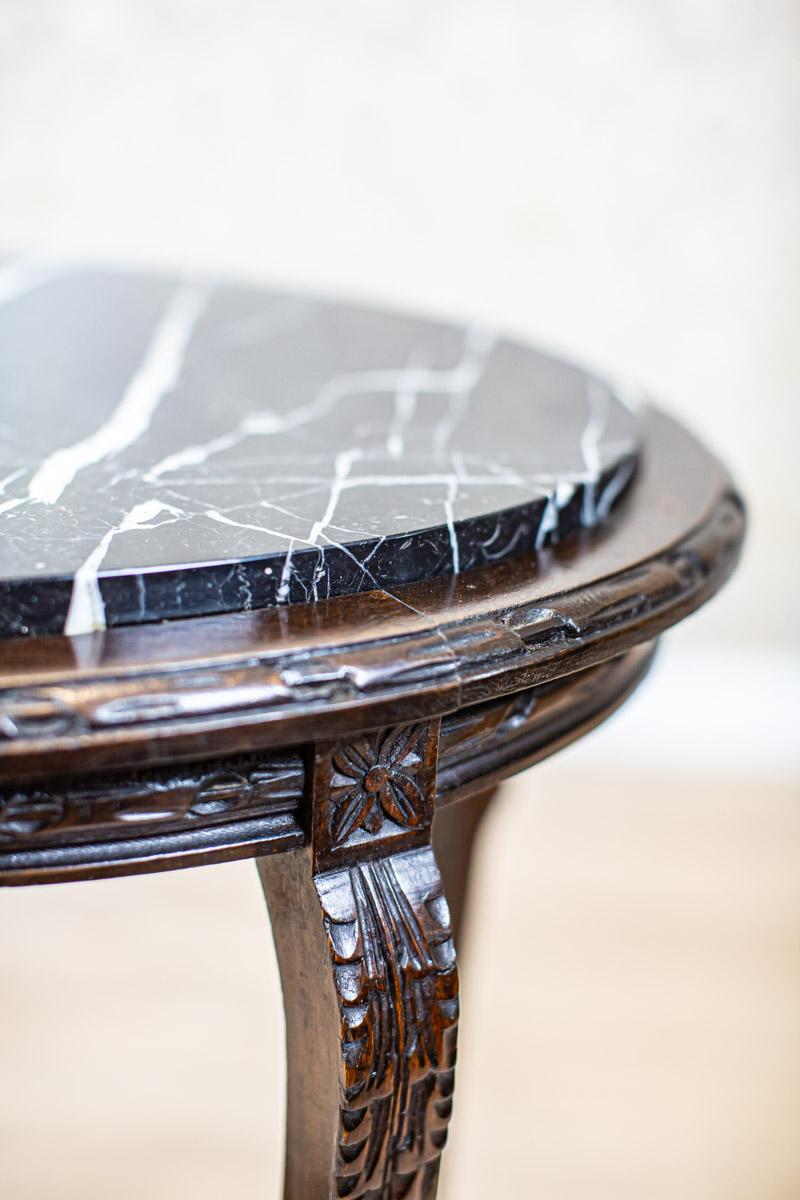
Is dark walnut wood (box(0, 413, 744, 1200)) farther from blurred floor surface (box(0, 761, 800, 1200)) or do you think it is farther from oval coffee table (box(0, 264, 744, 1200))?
blurred floor surface (box(0, 761, 800, 1200))

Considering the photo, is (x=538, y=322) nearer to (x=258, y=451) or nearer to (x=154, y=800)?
(x=258, y=451)

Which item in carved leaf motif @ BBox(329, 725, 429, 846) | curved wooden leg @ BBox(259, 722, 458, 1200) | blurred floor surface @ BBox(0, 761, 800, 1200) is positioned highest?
carved leaf motif @ BBox(329, 725, 429, 846)

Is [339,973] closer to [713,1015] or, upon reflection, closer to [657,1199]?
[657,1199]

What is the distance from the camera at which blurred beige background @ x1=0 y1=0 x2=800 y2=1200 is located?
1.17 meters

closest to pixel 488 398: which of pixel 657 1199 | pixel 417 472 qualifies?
pixel 417 472

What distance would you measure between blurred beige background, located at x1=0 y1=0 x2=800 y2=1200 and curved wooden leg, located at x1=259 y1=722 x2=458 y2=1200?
65 cm

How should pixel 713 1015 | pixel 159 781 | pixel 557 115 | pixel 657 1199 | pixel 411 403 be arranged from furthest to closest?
pixel 557 115 → pixel 713 1015 → pixel 657 1199 → pixel 411 403 → pixel 159 781

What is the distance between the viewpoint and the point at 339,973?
1.49 feet

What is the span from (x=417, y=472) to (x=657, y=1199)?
742mm

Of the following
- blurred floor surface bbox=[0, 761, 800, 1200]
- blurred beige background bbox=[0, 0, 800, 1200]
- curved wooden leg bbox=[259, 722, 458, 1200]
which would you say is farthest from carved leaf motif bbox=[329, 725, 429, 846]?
blurred beige background bbox=[0, 0, 800, 1200]

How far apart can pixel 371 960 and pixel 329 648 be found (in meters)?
0.13

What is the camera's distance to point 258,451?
1.86ft

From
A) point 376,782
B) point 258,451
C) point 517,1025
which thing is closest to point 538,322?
point 517,1025

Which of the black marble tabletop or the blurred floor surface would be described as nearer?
the black marble tabletop
